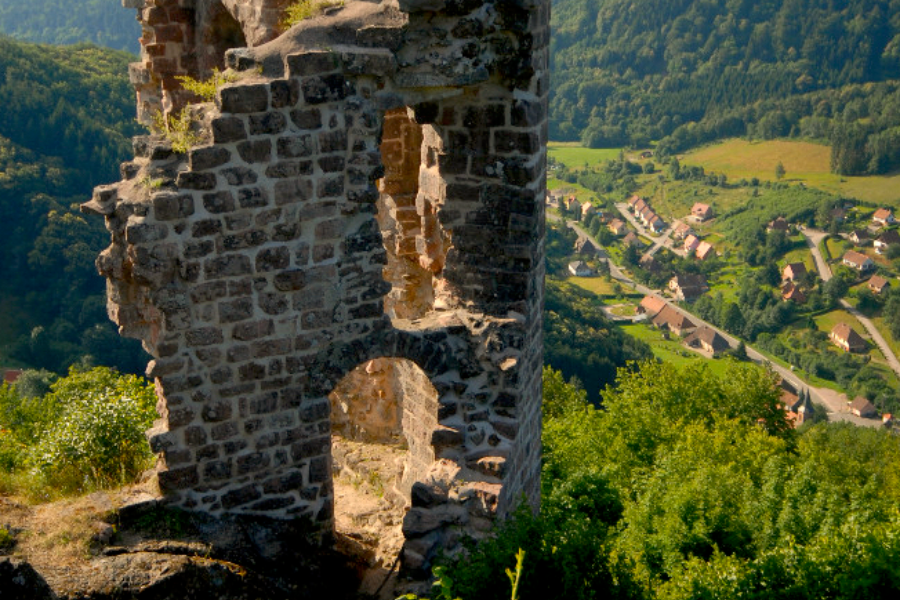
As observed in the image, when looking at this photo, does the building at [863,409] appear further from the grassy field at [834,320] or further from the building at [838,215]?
the building at [838,215]

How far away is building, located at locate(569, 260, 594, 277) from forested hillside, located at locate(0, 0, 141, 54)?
6805 centimetres

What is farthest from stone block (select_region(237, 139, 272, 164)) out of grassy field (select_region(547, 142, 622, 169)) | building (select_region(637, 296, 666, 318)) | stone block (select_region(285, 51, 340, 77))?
grassy field (select_region(547, 142, 622, 169))

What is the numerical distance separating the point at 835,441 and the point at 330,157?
88.3 feet

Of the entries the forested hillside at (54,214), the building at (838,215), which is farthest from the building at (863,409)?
the forested hillside at (54,214)

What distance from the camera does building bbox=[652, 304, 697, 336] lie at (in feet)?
263

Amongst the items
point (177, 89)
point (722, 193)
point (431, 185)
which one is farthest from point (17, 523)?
point (722, 193)

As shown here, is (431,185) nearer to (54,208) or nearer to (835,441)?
(835,441)

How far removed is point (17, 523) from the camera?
248 inches

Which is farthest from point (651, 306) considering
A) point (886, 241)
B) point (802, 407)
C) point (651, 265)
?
point (886, 241)

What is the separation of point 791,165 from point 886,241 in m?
22.7

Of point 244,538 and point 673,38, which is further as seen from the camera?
point 673,38

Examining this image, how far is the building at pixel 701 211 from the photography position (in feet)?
324

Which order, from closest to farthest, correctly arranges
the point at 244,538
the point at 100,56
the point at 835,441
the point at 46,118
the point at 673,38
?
the point at 244,538 < the point at 835,441 < the point at 46,118 < the point at 100,56 < the point at 673,38

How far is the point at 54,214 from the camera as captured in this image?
39.0 meters
